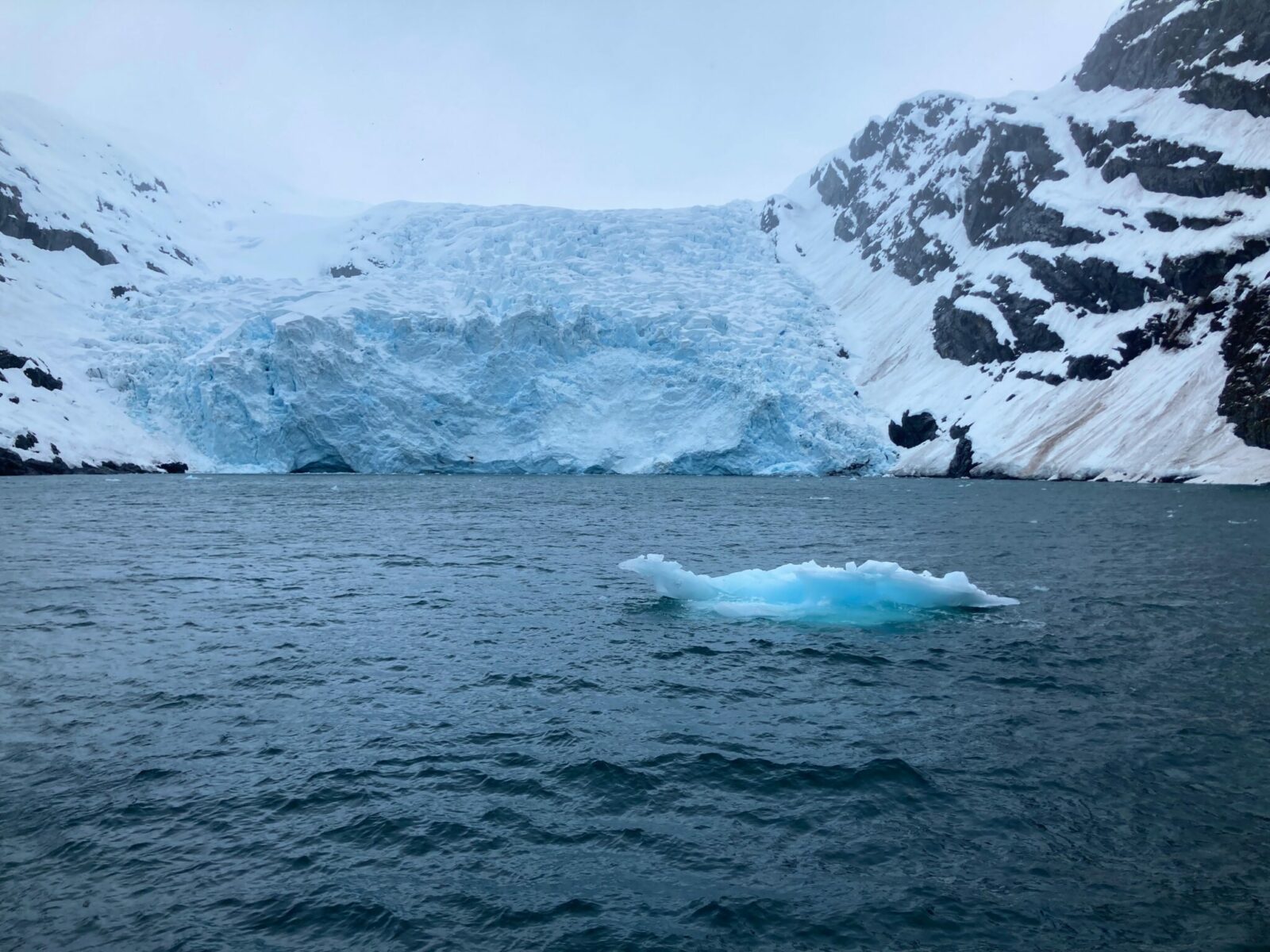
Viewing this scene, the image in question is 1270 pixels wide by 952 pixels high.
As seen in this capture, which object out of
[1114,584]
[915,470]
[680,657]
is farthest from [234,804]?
[915,470]

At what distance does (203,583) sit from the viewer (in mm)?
25031

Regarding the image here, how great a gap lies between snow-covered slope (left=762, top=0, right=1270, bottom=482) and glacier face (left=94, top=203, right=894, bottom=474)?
1613cm

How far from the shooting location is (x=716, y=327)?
112125mm

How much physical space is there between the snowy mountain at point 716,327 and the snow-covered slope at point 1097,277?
1.26 ft

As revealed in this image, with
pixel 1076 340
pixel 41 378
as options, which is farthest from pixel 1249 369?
pixel 41 378

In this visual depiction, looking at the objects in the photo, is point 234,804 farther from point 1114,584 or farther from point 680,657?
point 1114,584

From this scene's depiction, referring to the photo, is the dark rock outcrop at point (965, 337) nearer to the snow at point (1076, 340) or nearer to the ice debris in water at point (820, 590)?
the snow at point (1076, 340)

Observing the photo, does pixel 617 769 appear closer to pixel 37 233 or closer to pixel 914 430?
pixel 914 430

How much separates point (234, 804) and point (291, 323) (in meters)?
92.2

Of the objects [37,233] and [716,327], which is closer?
[716,327]

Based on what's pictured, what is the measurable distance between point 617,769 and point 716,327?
10410 centimetres

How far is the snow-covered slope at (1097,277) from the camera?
81.9 metres

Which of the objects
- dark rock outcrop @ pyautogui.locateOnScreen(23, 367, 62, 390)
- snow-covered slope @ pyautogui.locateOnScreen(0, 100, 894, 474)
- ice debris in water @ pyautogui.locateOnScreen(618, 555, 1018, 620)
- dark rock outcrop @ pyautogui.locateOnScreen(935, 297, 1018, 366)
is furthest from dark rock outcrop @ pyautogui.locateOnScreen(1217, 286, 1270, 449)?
dark rock outcrop @ pyautogui.locateOnScreen(23, 367, 62, 390)

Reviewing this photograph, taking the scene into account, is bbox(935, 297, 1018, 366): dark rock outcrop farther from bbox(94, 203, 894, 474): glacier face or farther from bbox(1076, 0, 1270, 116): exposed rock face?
bbox(1076, 0, 1270, 116): exposed rock face
